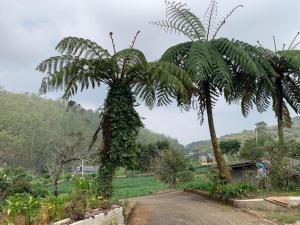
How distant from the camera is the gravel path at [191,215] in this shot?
1199 centimetres

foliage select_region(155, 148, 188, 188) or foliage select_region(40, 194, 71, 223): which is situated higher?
foliage select_region(155, 148, 188, 188)

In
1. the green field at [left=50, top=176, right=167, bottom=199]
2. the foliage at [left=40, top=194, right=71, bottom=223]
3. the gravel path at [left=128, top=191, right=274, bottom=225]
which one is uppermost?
the green field at [left=50, top=176, right=167, bottom=199]

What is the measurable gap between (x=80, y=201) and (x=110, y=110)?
12.2 ft

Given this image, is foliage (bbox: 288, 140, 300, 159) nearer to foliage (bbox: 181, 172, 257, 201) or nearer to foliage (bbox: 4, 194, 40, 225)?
foliage (bbox: 181, 172, 257, 201)

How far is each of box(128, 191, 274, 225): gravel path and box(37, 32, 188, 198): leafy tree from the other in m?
1.44

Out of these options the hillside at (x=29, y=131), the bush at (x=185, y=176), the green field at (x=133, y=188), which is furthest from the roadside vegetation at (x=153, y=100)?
the hillside at (x=29, y=131)

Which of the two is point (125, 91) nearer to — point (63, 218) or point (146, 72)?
point (146, 72)

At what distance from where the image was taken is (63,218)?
31.6ft

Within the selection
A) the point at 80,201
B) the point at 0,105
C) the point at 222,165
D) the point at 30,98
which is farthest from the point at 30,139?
the point at 80,201

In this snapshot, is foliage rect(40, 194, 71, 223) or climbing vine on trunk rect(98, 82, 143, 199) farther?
climbing vine on trunk rect(98, 82, 143, 199)

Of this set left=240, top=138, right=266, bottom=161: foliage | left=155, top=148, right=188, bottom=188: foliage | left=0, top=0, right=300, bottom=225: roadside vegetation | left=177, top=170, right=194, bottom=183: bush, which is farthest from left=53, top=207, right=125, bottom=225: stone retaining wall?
left=155, top=148, right=188, bottom=188: foliage

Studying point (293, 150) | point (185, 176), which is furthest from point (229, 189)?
point (185, 176)

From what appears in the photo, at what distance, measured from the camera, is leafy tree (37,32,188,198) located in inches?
522

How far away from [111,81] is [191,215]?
4430 millimetres
